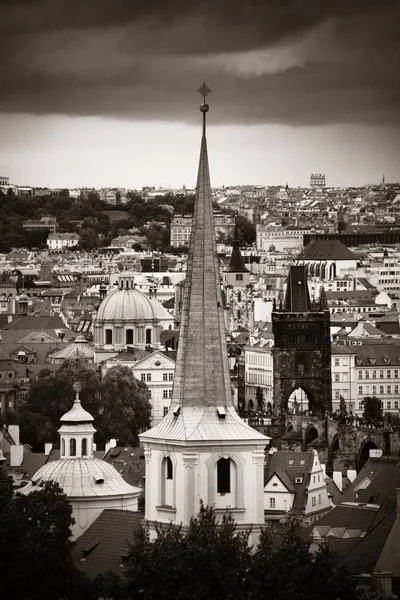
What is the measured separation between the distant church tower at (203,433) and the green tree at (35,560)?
239cm

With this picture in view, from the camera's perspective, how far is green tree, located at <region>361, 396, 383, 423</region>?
14338cm

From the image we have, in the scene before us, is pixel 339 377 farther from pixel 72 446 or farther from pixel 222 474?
pixel 222 474

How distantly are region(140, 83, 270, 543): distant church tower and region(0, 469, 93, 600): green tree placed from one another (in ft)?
7.84

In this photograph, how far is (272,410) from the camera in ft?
452

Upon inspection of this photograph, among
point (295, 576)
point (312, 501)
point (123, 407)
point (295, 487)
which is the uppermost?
point (123, 407)

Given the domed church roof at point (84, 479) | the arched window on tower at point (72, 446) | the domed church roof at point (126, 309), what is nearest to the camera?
the domed church roof at point (84, 479)

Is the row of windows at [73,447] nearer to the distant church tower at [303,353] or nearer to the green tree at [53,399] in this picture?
the green tree at [53,399]

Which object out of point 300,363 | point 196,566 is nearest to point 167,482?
point 196,566

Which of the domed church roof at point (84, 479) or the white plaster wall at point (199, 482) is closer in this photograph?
the white plaster wall at point (199, 482)

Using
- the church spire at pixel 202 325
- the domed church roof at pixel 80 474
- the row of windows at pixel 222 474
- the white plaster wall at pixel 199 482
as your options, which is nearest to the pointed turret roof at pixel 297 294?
the domed church roof at pixel 80 474

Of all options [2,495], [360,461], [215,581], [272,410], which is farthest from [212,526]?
[272,410]

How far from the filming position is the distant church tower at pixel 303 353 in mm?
137000

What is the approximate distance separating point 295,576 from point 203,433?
4.96 metres

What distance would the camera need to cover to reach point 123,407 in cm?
13650
